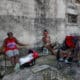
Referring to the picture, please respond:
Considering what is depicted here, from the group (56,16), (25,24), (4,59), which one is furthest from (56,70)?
(56,16)

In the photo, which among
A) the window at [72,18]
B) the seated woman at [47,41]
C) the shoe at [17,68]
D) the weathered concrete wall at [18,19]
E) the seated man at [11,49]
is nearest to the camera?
Result: the shoe at [17,68]

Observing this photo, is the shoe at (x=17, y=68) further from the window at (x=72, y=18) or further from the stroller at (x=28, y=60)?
the window at (x=72, y=18)

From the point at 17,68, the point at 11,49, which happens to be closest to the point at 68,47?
the point at 11,49

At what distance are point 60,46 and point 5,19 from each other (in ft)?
10.8

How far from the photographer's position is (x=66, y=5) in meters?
14.0

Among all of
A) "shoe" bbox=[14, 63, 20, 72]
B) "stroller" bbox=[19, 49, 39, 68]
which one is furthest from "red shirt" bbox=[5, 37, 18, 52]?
"shoe" bbox=[14, 63, 20, 72]

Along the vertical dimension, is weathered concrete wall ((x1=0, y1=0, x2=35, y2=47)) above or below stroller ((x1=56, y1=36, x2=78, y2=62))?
above

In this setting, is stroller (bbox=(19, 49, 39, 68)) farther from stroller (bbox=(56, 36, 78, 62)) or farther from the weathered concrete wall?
stroller (bbox=(56, 36, 78, 62))

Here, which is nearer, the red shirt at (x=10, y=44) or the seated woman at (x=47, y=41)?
the red shirt at (x=10, y=44)

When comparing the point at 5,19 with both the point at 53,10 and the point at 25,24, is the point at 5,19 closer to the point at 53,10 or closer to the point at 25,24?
the point at 25,24

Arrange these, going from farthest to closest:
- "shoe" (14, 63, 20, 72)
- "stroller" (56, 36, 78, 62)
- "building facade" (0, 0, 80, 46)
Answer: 1. "stroller" (56, 36, 78, 62)
2. "building facade" (0, 0, 80, 46)
3. "shoe" (14, 63, 20, 72)

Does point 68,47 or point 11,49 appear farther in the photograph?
point 68,47

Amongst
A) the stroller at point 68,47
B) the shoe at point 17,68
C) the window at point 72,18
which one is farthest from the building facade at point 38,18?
the shoe at point 17,68

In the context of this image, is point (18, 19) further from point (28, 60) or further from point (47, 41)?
point (28, 60)
